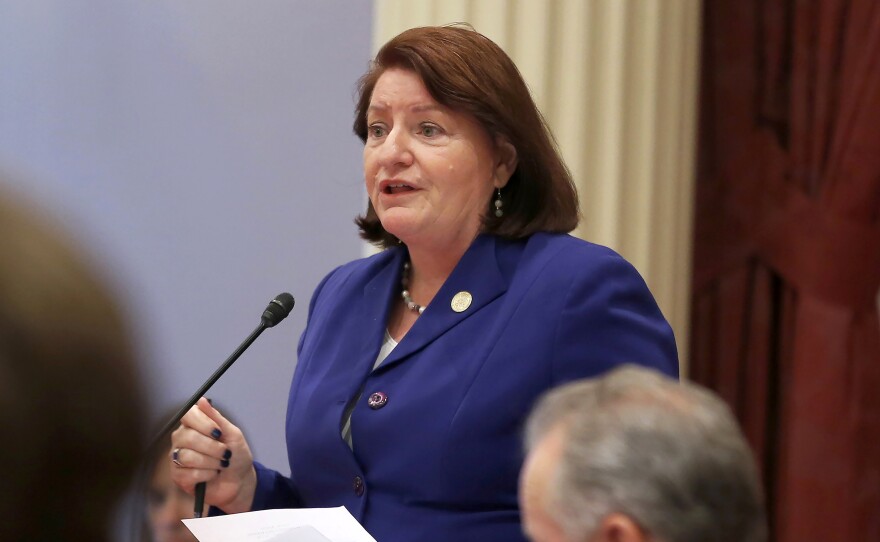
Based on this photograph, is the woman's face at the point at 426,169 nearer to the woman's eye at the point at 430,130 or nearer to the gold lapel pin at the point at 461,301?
the woman's eye at the point at 430,130

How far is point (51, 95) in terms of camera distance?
12.9ft

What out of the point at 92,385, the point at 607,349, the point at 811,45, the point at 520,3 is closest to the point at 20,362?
the point at 92,385

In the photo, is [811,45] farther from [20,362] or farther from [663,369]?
[20,362]

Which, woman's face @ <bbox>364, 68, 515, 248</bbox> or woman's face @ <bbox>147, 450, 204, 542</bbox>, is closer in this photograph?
woman's face @ <bbox>147, 450, 204, 542</bbox>

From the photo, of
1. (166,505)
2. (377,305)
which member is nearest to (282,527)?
(166,505)

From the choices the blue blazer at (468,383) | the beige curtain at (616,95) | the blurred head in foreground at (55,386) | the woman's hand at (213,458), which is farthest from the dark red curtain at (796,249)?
the blurred head in foreground at (55,386)

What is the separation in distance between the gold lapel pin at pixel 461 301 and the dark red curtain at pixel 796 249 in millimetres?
1714

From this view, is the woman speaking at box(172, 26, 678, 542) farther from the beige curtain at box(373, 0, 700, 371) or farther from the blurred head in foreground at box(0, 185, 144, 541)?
the blurred head in foreground at box(0, 185, 144, 541)

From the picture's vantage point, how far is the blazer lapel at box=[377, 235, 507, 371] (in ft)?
7.35

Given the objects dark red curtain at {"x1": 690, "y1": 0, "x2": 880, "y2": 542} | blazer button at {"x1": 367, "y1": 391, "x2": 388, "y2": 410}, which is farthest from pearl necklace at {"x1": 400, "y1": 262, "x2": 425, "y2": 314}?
dark red curtain at {"x1": 690, "y1": 0, "x2": 880, "y2": 542}

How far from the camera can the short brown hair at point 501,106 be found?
7.72 feet

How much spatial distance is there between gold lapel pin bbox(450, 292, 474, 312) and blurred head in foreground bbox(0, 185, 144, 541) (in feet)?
5.26

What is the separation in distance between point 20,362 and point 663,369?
1611mm

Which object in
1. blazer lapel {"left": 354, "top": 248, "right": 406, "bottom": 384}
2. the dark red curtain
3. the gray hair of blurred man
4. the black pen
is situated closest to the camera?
the gray hair of blurred man
